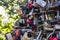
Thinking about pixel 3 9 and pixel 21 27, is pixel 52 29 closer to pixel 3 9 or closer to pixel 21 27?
pixel 21 27

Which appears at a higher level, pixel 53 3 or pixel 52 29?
pixel 53 3

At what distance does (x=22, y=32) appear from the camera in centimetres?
528

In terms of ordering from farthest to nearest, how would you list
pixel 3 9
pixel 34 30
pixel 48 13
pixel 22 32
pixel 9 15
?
pixel 3 9 < pixel 9 15 < pixel 22 32 < pixel 34 30 < pixel 48 13

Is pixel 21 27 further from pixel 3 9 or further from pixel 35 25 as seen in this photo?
pixel 3 9

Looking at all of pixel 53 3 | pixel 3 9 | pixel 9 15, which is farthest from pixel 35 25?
pixel 3 9

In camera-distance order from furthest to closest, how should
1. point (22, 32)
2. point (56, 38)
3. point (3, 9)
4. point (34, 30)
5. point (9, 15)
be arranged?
point (3, 9) < point (9, 15) < point (22, 32) < point (34, 30) < point (56, 38)

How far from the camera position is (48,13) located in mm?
4570

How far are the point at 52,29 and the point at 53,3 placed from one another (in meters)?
0.41

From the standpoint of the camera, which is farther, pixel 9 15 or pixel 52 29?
pixel 9 15

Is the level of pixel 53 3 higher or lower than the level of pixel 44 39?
higher

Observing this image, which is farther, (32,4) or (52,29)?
(32,4)

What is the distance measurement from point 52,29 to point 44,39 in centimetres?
30

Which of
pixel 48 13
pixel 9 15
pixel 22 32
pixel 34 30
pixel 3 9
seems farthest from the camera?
pixel 3 9

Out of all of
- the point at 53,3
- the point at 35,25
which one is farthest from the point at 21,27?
the point at 53,3
